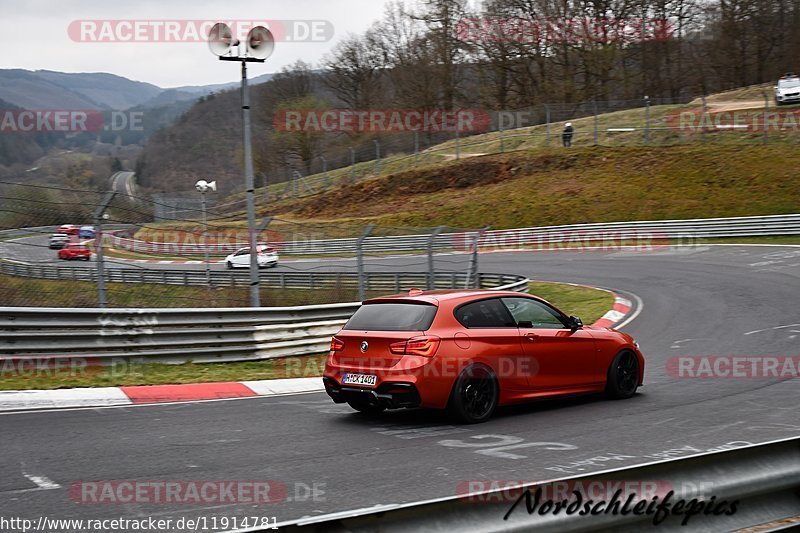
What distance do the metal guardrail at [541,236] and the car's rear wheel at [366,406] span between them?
5658mm

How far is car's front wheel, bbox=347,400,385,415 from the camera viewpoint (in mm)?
8656

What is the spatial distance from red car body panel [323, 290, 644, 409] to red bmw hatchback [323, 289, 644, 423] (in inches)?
0.4

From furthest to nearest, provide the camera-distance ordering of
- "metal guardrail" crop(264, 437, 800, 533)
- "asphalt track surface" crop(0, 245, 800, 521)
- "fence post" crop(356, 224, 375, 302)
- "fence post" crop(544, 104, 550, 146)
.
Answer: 1. "fence post" crop(544, 104, 550, 146)
2. "fence post" crop(356, 224, 375, 302)
3. "asphalt track surface" crop(0, 245, 800, 521)
4. "metal guardrail" crop(264, 437, 800, 533)

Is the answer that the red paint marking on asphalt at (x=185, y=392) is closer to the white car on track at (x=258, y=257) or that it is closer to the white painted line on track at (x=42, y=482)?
the white painted line on track at (x=42, y=482)

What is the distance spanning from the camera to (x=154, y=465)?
679 centimetres

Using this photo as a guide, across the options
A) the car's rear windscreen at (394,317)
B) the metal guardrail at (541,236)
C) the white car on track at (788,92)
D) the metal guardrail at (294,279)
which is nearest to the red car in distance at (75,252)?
the metal guardrail at (541,236)

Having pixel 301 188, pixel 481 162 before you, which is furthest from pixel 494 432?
pixel 301 188

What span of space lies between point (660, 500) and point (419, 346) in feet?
15.2

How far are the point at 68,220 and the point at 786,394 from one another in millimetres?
9861

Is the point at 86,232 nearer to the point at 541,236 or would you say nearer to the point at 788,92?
the point at 541,236

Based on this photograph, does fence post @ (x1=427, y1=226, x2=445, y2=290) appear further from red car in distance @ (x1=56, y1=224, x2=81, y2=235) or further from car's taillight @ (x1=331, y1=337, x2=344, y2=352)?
car's taillight @ (x1=331, y1=337, x2=344, y2=352)

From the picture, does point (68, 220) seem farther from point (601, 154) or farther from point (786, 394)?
point (601, 154)

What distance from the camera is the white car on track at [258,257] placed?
56.7 ft

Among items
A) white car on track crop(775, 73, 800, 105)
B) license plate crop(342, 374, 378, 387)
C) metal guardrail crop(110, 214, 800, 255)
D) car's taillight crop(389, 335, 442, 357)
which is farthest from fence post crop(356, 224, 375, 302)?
white car on track crop(775, 73, 800, 105)
